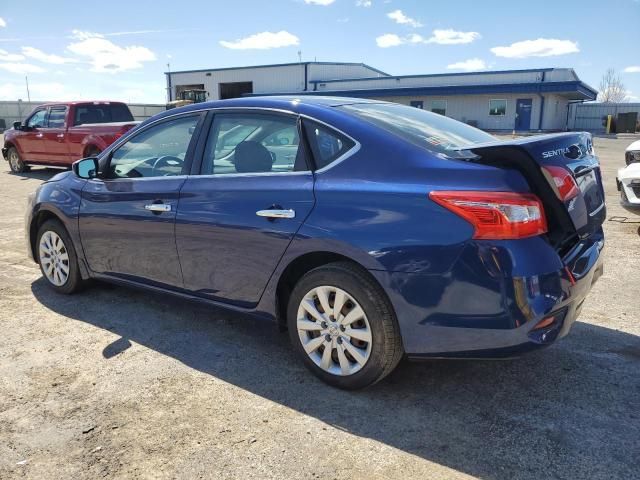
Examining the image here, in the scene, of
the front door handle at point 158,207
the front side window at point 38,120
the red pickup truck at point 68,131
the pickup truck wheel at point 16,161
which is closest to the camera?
the front door handle at point 158,207

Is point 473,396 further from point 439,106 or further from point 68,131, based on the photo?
point 439,106

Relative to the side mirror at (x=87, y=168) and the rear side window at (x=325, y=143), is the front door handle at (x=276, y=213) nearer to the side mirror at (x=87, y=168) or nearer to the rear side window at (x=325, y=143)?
the rear side window at (x=325, y=143)

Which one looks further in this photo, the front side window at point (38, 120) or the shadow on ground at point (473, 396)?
the front side window at point (38, 120)

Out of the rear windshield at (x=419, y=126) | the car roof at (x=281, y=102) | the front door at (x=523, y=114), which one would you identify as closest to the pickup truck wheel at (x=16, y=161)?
the car roof at (x=281, y=102)

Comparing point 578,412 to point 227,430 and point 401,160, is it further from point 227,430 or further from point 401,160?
point 227,430

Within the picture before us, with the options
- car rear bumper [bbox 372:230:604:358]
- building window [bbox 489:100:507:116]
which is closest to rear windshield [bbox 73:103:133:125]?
car rear bumper [bbox 372:230:604:358]

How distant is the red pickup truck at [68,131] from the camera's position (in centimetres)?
1179

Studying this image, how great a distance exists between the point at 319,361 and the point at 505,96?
3948cm

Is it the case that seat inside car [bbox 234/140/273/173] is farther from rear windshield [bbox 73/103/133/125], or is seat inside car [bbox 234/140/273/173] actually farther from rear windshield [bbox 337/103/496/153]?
rear windshield [bbox 73/103/133/125]

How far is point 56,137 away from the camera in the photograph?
12.8 metres

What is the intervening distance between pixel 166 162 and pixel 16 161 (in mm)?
12989

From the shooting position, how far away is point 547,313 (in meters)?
2.65

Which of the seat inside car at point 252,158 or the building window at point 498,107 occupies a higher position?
the building window at point 498,107

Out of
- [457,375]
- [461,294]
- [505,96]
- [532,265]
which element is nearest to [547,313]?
[532,265]
